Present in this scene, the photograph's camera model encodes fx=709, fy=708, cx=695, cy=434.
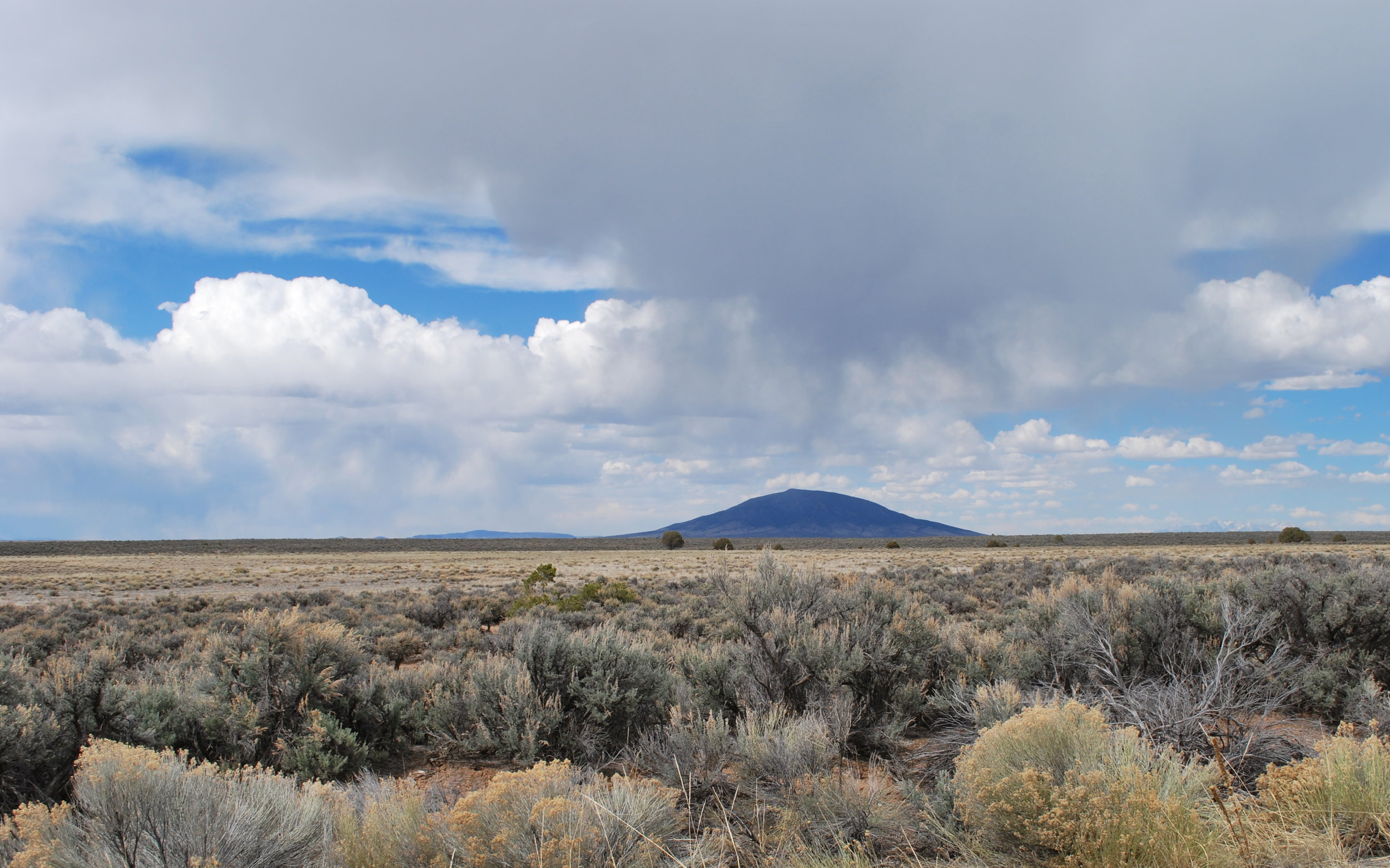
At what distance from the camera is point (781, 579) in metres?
9.30

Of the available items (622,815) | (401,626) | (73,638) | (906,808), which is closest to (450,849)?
(622,815)

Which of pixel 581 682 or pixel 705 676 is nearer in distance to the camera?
pixel 581 682

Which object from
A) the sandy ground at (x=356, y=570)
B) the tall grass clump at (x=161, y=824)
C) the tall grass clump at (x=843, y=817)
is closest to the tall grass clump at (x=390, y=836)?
the tall grass clump at (x=161, y=824)

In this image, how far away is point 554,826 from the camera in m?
4.02

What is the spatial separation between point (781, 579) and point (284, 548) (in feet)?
343

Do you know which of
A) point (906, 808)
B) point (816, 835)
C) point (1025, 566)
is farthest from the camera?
point (1025, 566)

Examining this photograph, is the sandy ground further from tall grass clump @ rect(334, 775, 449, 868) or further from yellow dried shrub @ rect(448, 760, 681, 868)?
tall grass clump @ rect(334, 775, 449, 868)

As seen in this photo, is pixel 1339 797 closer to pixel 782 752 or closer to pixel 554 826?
pixel 782 752

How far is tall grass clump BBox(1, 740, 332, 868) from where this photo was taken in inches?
139

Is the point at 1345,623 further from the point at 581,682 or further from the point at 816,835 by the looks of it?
the point at 581,682

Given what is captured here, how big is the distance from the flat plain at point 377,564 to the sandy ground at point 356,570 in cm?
13

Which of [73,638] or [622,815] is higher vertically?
[622,815]

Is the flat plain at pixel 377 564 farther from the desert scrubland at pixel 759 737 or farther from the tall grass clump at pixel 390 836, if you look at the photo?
the tall grass clump at pixel 390 836

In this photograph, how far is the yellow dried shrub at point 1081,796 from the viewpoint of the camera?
12.3 ft
